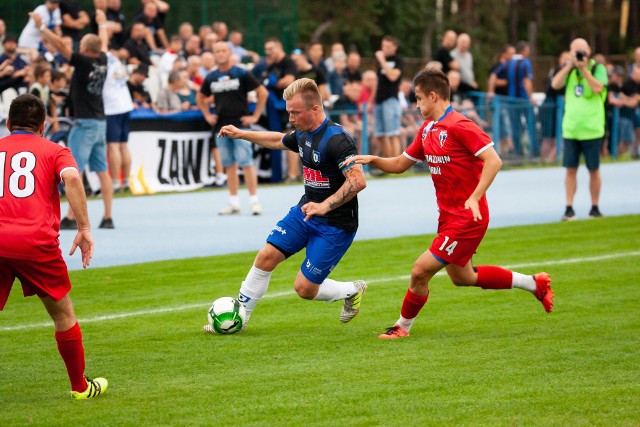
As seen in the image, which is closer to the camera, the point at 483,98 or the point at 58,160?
the point at 58,160

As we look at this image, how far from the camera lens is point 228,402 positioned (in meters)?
6.32

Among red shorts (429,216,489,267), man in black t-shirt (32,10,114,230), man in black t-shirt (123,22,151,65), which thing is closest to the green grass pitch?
red shorts (429,216,489,267)

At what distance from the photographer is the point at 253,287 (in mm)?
8500

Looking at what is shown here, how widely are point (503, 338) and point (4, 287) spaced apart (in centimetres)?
350

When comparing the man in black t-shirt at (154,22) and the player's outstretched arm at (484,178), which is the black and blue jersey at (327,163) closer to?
the player's outstretched arm at (484,178)

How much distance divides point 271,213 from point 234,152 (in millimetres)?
1014

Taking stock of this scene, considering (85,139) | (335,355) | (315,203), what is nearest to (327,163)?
(315,203)

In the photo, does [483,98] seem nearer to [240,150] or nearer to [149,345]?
[240,150]

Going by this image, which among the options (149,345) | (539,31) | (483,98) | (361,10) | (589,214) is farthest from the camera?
(539,31)

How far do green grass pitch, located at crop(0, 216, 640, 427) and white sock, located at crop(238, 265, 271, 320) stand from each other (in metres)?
0.23

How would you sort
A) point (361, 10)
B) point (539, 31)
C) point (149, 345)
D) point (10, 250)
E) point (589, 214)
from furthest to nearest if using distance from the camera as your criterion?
point (539, 31) < point (361, 10) < point (589, 214) < point (149, 345) < point (10, 250)

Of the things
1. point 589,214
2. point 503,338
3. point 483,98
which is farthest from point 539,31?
point 503,338

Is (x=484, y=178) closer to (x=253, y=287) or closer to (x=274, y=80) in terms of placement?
(x=253, y=287)

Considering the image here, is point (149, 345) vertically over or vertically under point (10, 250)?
under
